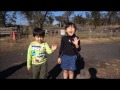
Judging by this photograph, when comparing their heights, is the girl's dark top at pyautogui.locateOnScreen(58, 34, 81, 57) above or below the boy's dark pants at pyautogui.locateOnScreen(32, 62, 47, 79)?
above

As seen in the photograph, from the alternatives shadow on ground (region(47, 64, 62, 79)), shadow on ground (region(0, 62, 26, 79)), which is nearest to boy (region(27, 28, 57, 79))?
shadow on ground (region(47, 64, 62, 79))

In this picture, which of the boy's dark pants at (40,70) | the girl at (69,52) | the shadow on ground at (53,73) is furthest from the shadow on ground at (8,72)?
the girl at (69,52)

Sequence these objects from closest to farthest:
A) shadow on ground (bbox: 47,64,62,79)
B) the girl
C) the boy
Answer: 1. the boy
2. the girl
3. shadow on ground (bbox: 47,64,62,79)

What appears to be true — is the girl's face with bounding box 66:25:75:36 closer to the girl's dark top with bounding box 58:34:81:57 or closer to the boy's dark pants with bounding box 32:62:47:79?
the girl's dark top with bounding box 58:34:81:57

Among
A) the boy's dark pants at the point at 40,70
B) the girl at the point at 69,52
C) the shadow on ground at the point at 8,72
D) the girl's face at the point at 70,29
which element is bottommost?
the shadow on ground at the point at 8,72

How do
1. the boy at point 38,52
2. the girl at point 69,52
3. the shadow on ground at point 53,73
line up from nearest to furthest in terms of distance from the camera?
the boy at point 38,52, the girl at point 69,52, the shadow on ground at point 53,73

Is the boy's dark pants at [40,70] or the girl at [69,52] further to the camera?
the girl at [69,52]

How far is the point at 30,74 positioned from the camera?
19.5ft

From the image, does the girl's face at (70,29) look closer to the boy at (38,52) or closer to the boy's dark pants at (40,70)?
the boy at (38,52)

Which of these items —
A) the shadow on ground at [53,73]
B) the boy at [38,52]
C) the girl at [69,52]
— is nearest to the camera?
the boy at [38,52]
